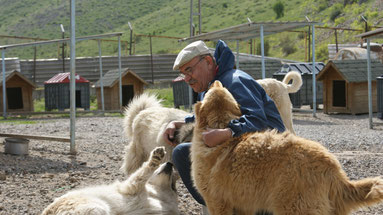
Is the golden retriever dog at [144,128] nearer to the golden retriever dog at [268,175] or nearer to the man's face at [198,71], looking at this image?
the man's face at [198,71]

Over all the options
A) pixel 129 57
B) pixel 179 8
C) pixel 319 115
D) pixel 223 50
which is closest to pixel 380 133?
pixel 319 115

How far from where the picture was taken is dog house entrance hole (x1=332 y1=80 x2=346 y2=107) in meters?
16.3

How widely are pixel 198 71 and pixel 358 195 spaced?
5.62 feet

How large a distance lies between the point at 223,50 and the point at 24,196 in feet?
9.60

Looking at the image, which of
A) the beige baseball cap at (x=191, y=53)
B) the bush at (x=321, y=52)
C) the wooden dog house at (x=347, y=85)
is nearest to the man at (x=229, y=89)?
the beige baseball cap at (x=191, y=53)

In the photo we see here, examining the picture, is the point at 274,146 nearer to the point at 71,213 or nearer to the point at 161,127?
the point at 71,213

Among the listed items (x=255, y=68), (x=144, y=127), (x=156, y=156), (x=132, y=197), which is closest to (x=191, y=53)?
(x=156, y=156)

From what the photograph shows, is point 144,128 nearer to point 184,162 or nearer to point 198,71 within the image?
point 184,162

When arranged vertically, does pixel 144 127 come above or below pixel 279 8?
below

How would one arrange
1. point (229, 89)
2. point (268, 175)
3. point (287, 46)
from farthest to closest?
1. point (287, 46)
2. point (229, 89)
3. point (268, 175)

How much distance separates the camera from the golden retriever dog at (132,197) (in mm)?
3674

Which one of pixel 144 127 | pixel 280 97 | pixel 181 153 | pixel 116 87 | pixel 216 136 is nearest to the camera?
pixel 216 136

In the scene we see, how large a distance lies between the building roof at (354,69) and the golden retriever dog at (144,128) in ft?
35.7

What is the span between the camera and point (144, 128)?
5.76 metres
